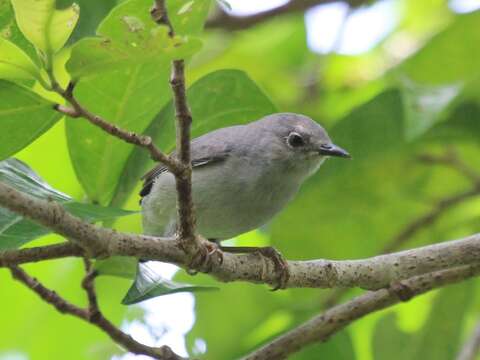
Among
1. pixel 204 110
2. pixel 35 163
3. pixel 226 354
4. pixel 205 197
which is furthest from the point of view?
pixel 35 163

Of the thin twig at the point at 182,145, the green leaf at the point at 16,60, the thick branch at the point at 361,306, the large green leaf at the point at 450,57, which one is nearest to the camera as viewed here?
the thin twig at the point at 182,145

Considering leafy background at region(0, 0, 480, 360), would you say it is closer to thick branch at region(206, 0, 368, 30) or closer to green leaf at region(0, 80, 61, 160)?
green leaf at region(0, 80, 61, 160)

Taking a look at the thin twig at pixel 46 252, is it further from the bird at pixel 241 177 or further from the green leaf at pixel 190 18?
the bird at pixel 241 177

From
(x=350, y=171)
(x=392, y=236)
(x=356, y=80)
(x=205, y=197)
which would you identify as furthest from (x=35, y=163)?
(x=356, y=80)

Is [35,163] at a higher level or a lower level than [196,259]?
higher

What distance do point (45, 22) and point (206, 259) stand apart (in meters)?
0.95

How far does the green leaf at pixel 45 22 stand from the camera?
8.30 ft

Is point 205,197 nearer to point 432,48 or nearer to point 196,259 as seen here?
point 196,259

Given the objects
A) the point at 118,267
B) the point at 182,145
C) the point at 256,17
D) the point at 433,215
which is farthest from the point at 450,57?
the point at 182,145

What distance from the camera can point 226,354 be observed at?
450cm

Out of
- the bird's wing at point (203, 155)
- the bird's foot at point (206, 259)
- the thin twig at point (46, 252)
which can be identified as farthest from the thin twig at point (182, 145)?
the bird's wing at point (203, 155)

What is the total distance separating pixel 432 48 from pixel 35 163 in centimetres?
228

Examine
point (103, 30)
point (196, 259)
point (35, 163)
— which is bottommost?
point (196, 259)

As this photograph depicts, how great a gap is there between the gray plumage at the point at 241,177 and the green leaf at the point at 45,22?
5.11ft
